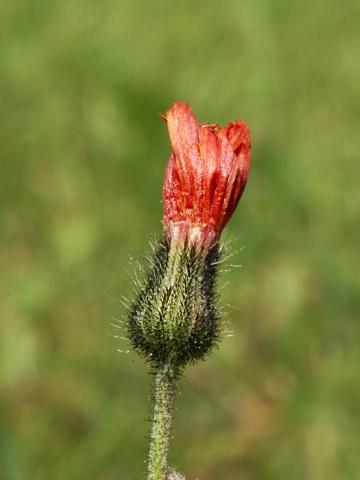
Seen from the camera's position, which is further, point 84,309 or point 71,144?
point 71,144

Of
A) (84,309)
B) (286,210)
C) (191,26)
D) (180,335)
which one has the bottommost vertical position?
(180,335)

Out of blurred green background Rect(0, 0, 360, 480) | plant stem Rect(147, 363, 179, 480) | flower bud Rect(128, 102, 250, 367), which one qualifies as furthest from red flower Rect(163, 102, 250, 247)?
blurred green background Rect(0, 0, 360, 480)

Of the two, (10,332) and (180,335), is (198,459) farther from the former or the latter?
(180,335)

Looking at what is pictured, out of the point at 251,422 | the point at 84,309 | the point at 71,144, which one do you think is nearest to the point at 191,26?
the point at 71,144

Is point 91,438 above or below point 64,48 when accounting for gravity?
below

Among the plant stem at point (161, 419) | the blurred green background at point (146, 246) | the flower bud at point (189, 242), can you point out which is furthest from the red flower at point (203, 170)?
the blurred green background at point (146, 246)

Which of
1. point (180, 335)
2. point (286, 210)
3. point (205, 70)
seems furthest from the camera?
point (205, 70)

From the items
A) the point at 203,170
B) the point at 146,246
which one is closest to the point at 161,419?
the point at 203,170
